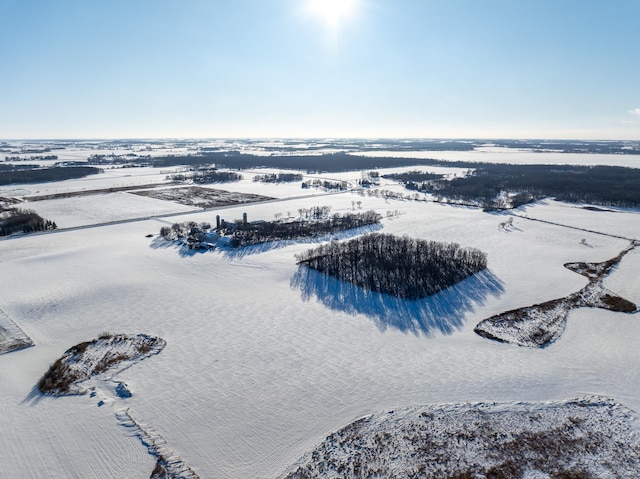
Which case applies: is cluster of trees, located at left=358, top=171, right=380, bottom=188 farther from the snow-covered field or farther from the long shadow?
the long shadow

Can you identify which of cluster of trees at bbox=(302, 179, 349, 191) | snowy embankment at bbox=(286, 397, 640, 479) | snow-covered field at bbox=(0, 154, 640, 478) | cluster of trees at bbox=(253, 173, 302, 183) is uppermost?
cluster of trees at bbox=(253, 173, 302, 183)

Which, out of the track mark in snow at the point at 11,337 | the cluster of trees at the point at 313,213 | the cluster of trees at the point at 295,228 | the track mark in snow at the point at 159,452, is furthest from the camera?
the cluster of trees at the point at 313,213

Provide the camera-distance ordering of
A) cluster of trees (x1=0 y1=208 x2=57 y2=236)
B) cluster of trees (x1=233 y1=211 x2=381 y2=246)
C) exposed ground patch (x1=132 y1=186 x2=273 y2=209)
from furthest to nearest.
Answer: exposed ground patch (x1=132 y1=186 x2=273 y2=209)
cluster of trees (x1=0 y1=208 x2=57 y2=236)
cluster of trees (x1=233 y1=211 x2=381 y2=246)

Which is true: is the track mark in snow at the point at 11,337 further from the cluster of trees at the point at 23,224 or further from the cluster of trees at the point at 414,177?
the cluster of trees at the point at 414,177

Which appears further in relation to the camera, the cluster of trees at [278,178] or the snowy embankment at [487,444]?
the cluster of trees at [278,178]

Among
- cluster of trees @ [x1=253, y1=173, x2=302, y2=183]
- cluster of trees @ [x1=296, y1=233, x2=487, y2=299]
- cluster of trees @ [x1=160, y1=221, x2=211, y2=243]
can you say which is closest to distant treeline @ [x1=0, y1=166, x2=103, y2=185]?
cluster of trees @ [x1=253, y1=173, x2=302, y2=183]

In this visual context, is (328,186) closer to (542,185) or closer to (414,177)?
(414,177)

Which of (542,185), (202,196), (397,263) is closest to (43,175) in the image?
(202,196)

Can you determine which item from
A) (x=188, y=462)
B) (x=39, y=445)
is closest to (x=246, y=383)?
(x=188, y=462)

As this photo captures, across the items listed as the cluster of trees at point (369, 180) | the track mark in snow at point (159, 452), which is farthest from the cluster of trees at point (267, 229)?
the cluster of trees at point (369, 180)
